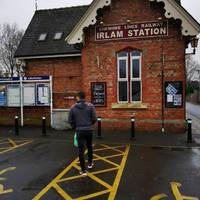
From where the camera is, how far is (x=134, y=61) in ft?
45.4

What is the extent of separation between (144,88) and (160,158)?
5406 millimetres

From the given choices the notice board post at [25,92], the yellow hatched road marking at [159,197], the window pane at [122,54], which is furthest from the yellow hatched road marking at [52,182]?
the notice board post at [25,92]

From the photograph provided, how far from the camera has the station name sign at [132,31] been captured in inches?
525

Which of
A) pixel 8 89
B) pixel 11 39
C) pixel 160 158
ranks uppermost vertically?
pixel 11 39

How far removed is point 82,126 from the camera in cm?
707

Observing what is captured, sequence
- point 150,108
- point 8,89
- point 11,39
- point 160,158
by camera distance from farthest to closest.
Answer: point 11,39
point 8,89
point 150,108
point 160,158

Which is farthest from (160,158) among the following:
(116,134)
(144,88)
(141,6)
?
(141,6)

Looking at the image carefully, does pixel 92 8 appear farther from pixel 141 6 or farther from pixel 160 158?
pixel 160 158

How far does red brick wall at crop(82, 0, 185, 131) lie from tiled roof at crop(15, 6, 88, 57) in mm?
2542

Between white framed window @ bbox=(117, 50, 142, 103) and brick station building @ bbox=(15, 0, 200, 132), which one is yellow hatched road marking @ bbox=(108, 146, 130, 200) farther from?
white framed window @ bbox=(117, 50, 142, 103)

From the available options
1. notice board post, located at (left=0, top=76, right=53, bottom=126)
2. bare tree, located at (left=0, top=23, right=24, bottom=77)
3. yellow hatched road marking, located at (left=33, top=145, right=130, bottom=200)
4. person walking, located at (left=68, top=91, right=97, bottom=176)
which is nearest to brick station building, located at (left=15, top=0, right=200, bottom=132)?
notice board post, located at (left=0, top=76, right=53, bottom=126)

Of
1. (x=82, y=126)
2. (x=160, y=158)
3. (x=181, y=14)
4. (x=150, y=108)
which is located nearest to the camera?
(x=82, y=126)

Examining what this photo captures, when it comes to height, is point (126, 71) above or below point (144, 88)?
above

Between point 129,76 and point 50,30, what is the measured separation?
27.8ft
